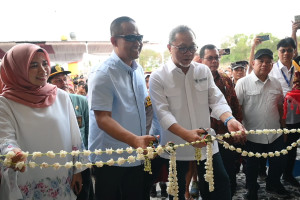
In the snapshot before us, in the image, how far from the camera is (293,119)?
142 inches

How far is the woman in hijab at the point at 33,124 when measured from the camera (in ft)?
5.59

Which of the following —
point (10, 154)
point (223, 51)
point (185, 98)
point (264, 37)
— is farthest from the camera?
point (264, 37)

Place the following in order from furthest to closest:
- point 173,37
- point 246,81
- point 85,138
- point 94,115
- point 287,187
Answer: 1. point 287,187
2. point 246,81
3. point 85,138
4. point 173,37
5. point 94,115

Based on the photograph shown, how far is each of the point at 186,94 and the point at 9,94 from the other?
1.53 metres

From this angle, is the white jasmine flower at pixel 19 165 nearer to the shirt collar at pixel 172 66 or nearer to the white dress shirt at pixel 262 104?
the shirt collar at pixel 172 66

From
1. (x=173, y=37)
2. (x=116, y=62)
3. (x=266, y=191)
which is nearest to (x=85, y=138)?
(x=116, y=62)

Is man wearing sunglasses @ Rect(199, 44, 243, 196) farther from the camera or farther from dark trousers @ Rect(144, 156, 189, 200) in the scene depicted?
the camera

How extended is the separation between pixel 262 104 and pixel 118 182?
2278 millimetres

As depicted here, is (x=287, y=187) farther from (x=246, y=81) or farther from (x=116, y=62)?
(x=116, y=62)

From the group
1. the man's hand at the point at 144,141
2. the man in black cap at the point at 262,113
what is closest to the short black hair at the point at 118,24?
the man's hand at the point at 144,141

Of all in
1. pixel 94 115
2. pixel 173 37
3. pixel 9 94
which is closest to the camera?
pixel 9 94

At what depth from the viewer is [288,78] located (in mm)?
3762

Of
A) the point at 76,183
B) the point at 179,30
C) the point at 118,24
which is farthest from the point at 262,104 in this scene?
the point at 76,183

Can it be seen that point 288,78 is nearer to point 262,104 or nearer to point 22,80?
point 262,104
